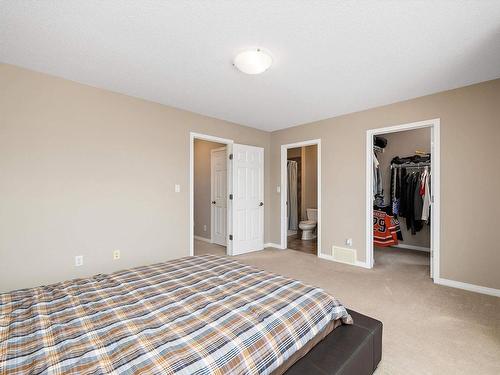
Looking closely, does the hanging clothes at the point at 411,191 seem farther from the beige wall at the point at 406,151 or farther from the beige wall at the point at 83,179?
the beige wall at the point at 83,179

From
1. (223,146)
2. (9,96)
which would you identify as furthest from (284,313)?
(223,146)

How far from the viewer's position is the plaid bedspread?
3.08ft

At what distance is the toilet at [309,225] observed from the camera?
576cm

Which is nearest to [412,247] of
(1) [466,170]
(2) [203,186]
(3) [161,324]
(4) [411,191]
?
(4) [411,191]

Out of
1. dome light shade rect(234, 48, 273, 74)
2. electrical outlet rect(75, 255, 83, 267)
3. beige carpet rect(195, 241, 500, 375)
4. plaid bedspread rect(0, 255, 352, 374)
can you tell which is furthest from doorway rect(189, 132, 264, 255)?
plaid bedspread rect(0, 255, 352, 374)

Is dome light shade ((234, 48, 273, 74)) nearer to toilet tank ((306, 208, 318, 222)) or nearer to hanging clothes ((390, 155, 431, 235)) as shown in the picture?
hanging clothes ((390, 155, 431, 235))

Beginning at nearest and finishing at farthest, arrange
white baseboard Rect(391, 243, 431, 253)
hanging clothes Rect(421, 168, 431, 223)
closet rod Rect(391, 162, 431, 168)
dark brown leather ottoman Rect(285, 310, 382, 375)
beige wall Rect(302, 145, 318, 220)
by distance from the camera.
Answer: dark brown leather ottoman Rect(285, 310, 382, 375) → hanging clothes Rect(421, 168, 431, 223) → closet rod Rect(391, 162, 431, 168) → white baseboard Rect(391, 243, 431, 253) → beige wall Rect(302, 145, 318, 220)

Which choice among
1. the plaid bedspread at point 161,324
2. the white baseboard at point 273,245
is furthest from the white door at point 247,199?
the plaid bedspread at point 161,324

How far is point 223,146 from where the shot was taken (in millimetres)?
5367

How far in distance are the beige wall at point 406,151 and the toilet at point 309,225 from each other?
163 cm

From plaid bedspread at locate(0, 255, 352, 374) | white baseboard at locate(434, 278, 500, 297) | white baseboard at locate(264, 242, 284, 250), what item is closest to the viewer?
plaid bedspread at locate(0, 255, 352, 374)

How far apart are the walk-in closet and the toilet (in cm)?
139

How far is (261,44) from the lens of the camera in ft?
7.01

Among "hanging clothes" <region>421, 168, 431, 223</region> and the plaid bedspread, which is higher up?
"hanging clothes" <region>421, 168, 431, 223</region>
